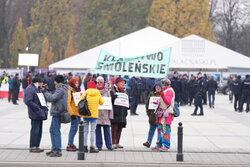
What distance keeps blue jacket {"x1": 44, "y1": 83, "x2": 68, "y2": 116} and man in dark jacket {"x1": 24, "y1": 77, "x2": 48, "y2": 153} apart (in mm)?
323

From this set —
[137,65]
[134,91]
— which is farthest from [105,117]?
[134,91]

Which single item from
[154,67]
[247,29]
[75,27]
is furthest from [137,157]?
[75,27]

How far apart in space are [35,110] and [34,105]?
0.12 metres

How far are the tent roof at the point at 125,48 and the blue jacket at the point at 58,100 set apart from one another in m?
28.3

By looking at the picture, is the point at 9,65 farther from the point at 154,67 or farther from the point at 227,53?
the point at 154,67

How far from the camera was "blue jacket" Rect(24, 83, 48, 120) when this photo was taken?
32.4 feet

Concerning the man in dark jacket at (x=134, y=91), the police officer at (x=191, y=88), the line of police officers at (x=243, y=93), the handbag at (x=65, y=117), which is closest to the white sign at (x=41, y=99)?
the handbag at (x=65, y=117)

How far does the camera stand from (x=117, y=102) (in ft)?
35.1

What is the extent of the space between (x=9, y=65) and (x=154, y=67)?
50213 millimetres

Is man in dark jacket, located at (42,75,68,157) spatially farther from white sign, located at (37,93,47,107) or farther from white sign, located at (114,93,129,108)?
white sign, located at (114,93,129,108)

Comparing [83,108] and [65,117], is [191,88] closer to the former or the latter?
[83,108]

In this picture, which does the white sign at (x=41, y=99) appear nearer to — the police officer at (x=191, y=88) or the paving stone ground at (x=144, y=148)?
the paving stone ground at (x=144, y=148)

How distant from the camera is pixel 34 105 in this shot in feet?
32.3

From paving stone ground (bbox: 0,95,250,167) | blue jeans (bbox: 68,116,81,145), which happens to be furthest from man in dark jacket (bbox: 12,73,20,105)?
blue jeans (bbox: 68,116,81,145)
